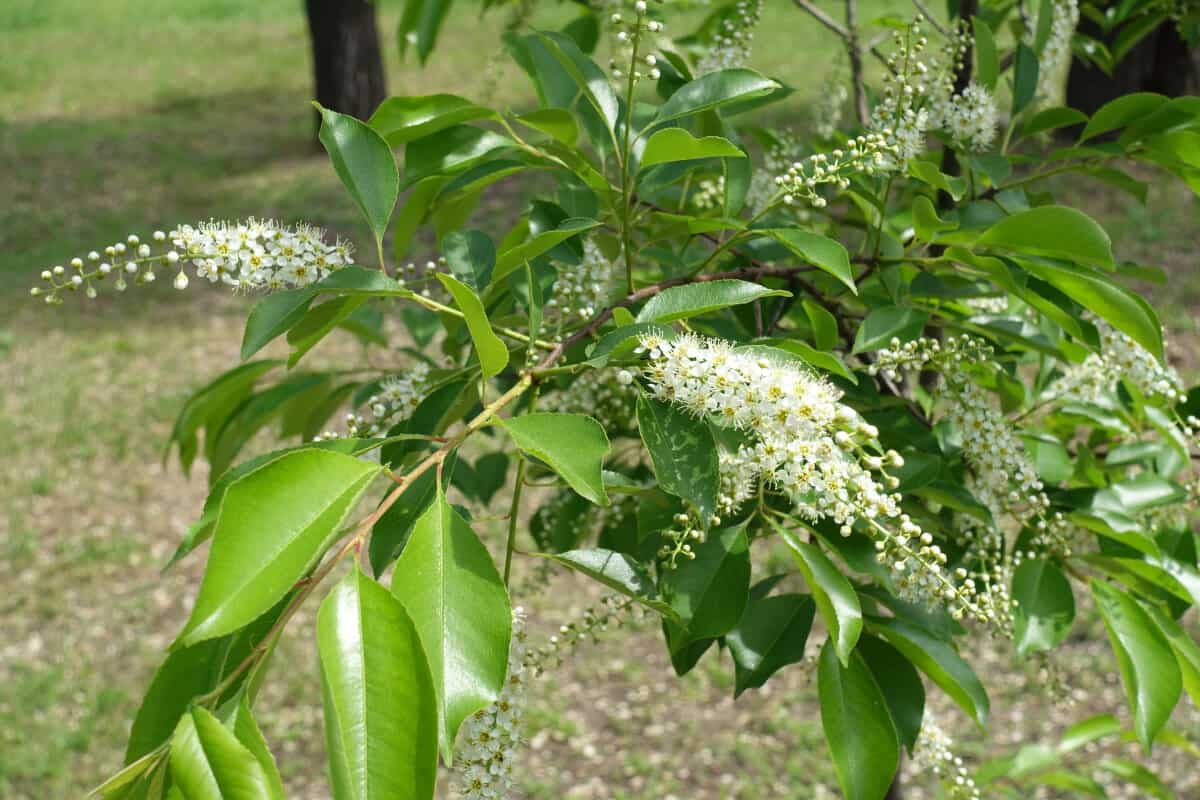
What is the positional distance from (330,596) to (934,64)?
2.93 ft

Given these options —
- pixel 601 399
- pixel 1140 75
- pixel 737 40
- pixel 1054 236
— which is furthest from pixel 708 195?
pixel 1140 75

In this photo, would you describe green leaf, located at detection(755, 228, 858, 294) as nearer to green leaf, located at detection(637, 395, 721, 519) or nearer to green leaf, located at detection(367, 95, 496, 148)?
green leaf, located at detection(637, 395, 721, 519)

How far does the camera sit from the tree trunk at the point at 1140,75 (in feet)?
14.6

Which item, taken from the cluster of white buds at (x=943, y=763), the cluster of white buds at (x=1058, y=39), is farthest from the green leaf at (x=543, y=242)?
the cluster of white buds at (x=1058, y=39)

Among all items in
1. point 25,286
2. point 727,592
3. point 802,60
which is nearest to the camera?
point 727,592

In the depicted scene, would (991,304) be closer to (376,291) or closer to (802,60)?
(376,291)

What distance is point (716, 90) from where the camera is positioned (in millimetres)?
950

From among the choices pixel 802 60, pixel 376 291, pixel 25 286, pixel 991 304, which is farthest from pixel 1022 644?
pixel 802 60

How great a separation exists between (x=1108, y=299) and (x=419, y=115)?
0.60 meters

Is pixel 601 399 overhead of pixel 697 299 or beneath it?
beneath

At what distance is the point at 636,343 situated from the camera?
2.63ft

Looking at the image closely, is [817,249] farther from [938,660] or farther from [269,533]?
[269,533]

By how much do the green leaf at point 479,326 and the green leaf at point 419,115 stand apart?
11.0 inches

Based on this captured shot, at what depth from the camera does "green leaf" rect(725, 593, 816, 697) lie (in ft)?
3.24
